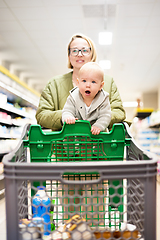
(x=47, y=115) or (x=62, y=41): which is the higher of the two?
(x=62, y=41)

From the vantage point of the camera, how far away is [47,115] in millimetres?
1371

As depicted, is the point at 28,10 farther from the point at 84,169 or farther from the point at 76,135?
the point at 84,169

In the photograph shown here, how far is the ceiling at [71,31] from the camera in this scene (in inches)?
170

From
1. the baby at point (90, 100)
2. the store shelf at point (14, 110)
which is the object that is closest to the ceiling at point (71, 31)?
the store shelf at point (14, 110)

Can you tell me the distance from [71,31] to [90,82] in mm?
4509

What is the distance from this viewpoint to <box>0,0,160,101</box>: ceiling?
4.32m

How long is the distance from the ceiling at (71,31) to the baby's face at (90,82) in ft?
11.5

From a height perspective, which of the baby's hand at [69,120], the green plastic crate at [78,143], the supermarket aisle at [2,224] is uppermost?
the baby's hand at [69,120]

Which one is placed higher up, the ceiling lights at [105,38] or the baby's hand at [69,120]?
the ceiling lights at [105,38]

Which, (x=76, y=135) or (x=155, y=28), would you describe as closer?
(x=76, y=135)

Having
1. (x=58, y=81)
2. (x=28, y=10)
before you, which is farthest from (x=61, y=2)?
(x=58, y=81)

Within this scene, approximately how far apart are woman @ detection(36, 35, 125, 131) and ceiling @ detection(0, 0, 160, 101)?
123 inches

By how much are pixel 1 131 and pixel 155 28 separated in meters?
3.90

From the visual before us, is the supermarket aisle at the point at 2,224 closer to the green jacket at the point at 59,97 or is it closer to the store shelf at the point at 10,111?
the green jacket at the point at 59,97
